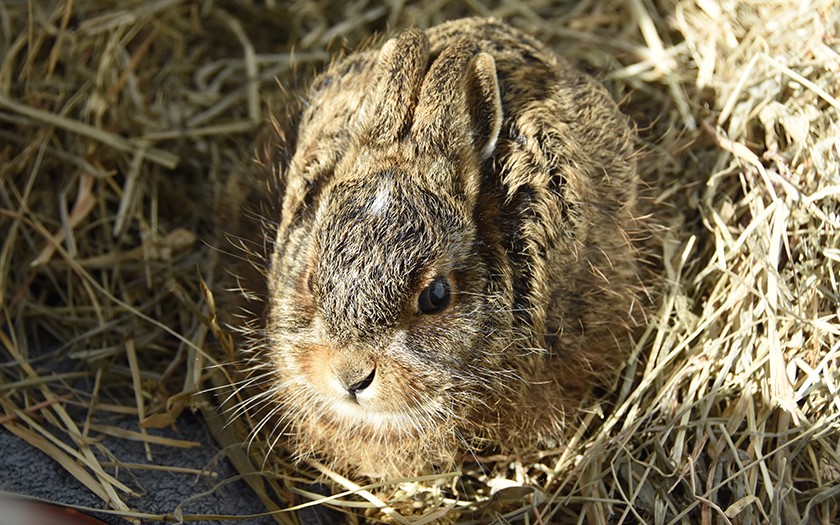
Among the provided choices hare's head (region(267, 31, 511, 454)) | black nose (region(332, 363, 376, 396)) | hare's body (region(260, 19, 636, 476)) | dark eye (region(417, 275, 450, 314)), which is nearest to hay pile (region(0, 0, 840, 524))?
hare's body (region(260, 19, 636, 476))

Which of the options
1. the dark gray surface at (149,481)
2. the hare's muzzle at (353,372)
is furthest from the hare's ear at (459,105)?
the dark gray surface at (149,481)

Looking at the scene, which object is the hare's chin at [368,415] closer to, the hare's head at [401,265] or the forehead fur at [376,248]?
the hare's head at [401,265]

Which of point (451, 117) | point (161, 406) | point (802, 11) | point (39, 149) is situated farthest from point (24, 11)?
point (802, 11)

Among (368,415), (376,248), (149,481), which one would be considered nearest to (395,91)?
→ (376,248)

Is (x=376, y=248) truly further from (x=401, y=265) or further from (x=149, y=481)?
(x=149, y=481)

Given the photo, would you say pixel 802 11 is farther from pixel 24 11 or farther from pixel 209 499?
pixel 24 11

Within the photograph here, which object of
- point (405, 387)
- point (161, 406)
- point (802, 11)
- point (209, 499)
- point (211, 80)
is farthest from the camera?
point (211, 80)

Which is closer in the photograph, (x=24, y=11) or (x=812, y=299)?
(x=812, y=299)

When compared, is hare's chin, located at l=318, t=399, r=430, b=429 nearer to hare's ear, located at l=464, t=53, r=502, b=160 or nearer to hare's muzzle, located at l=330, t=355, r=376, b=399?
hare's muzzle, located at l=330, t=355, r=376, b=399
